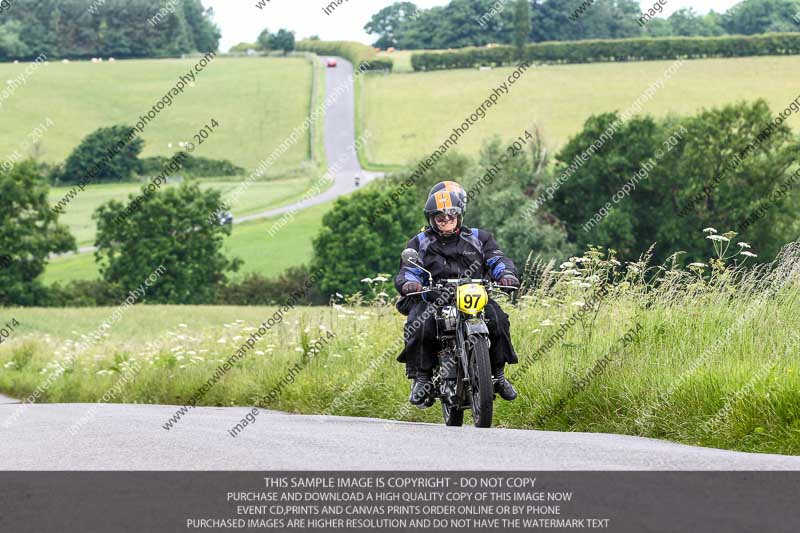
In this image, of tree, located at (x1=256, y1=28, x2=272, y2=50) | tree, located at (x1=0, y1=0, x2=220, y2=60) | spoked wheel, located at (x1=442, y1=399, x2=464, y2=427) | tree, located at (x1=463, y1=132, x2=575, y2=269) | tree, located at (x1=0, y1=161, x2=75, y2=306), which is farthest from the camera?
tree, located at (x1=256, y1=28, x2=272, y2=50)

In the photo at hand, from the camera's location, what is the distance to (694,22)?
138 m

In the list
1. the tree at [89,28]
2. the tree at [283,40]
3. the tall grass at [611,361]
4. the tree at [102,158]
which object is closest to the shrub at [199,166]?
the tree at [102,158]

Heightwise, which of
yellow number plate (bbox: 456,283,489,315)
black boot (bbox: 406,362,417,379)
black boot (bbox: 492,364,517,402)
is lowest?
black boot (bbox: 406,362,417,379)

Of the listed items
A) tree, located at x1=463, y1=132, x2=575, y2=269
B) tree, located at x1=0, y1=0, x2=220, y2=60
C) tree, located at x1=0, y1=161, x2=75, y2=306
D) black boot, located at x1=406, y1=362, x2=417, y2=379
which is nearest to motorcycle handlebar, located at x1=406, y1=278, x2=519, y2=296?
black boot, located at x1=406, y1=362, x2=417, y2=379

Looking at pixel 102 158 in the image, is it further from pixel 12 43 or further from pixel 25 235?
pixel 12 43

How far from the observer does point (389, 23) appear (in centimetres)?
17200

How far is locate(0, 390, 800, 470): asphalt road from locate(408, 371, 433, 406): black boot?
312 mm

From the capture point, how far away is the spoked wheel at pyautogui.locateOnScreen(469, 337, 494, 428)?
9.48 m

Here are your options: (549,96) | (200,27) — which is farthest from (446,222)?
(200,27)

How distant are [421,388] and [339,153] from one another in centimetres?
9624

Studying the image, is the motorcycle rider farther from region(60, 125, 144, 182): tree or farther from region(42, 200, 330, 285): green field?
region(60, 125, 144, 182): tree

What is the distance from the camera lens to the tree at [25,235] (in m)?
74.8
